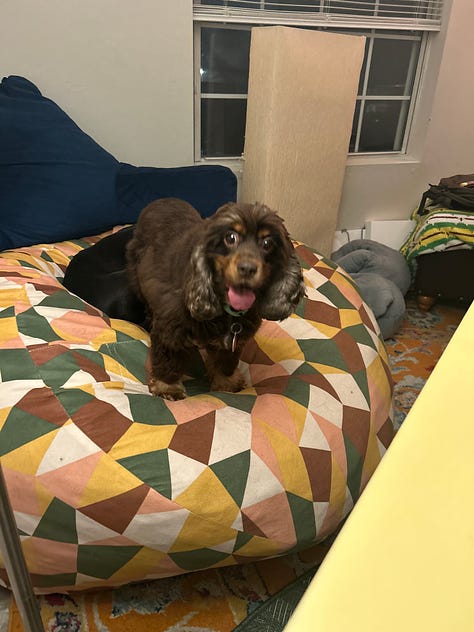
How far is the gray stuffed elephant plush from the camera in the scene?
9.40ft

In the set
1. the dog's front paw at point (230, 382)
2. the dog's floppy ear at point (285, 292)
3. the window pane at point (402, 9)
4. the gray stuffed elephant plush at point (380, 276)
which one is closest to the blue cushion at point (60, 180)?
the gray stuffed elephant plush at point (380, 276)

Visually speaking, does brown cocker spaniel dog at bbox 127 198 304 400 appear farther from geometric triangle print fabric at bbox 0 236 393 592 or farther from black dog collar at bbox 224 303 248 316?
geometric triangle print fabric at bbox 0 236 393 592

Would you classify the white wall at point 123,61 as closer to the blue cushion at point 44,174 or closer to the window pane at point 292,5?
the blue cushion at point 44,174

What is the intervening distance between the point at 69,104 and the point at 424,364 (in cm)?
239

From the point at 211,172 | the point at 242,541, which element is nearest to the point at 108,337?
the point at 242,541

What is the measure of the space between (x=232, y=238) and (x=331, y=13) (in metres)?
2.52

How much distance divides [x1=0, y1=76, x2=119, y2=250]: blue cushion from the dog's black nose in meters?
1.59

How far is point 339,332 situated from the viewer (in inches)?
78.9

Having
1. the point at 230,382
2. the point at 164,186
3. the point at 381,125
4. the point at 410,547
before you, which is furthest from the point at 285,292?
the point at 381,125

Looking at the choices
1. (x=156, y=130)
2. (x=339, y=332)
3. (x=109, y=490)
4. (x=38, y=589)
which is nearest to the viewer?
(x=109, y=490)

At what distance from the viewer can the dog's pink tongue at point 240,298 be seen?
1442 mm

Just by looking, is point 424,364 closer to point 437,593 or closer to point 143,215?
point 143,215

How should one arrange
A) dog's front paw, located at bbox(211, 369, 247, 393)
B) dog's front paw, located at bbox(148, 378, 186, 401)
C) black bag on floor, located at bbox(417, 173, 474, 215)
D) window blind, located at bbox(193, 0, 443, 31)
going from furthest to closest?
black bag on floor, located at bbox(417, 173, 474, 215)
window blind, located at bbox(193, 0, 443, 31)
dog's front paw, located at bbox(211, 369, 247, 393)
dog's front paw, located at bbox(148, 378, 186, 401)

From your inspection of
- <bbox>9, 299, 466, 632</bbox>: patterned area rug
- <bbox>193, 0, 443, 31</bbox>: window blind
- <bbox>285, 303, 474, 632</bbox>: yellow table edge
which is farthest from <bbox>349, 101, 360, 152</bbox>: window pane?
<bbox>285, 303, 474, 632</bbox>: yellow table edge
